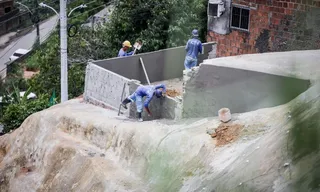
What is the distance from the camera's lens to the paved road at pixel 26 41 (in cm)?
3609

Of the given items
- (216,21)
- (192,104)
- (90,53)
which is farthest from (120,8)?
(192,104)

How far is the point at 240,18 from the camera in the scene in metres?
17.4

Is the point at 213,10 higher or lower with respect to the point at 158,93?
higher

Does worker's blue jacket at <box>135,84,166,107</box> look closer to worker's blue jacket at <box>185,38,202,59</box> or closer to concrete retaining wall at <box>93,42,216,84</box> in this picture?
worker's blue jacket at <box>185,38,202,59</box>

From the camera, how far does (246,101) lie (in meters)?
11.4

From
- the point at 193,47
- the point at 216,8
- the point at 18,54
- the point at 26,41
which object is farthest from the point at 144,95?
the point at 26,41

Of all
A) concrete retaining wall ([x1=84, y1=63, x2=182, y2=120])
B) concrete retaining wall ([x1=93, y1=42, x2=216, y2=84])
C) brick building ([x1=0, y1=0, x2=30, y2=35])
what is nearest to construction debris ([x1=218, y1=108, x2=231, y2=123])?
concrete retaining wall ([x1=84, y1=63, x2=182, y2=120])

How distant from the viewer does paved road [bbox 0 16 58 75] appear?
36.1 metres

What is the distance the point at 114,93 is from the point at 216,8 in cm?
510

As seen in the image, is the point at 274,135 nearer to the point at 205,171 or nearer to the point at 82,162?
the point at 205,171

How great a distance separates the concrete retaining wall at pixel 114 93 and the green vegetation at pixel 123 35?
18.7ft

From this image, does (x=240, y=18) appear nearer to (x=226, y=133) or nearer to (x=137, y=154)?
(x=137, y=154)

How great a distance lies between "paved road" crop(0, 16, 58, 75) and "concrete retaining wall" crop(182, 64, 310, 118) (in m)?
24.0

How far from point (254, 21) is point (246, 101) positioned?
19.2 ft
